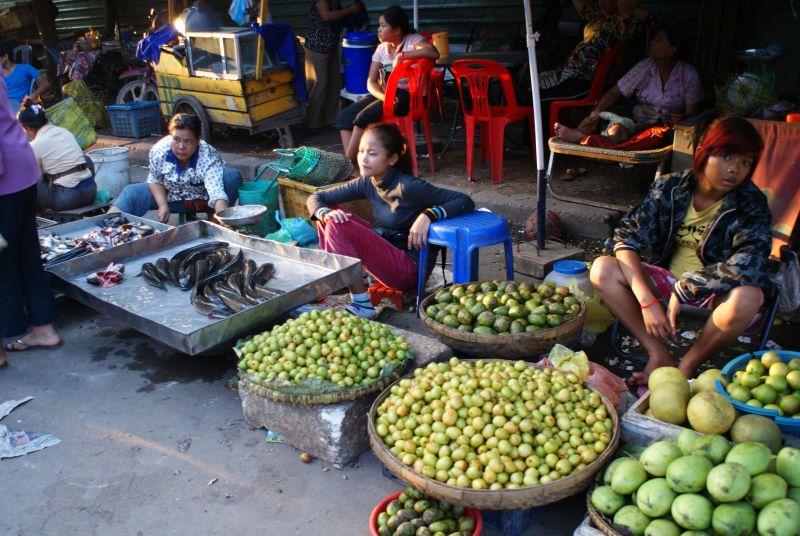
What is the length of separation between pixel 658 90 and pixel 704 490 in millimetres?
A: 4169

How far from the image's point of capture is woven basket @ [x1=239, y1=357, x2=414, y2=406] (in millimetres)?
3014

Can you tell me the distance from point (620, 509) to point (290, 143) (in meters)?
7.08

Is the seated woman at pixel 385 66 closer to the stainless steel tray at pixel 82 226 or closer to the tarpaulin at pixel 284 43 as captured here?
the tarpaulin at pixel 284 43

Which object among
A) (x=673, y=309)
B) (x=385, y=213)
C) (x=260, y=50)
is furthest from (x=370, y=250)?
(x=260, y=50)

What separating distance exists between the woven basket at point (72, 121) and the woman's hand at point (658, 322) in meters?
6.93

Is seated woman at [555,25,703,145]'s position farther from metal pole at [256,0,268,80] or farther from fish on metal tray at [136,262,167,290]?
metal pole at [256,0,268,80]

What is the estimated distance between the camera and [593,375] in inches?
123

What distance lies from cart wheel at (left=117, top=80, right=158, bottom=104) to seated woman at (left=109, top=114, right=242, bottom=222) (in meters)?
5.80

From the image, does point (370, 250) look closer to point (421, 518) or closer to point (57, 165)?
point (421, 518)

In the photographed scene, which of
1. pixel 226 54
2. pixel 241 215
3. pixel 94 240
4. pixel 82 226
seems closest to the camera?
pixel 94 240

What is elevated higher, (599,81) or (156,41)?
(156,41)

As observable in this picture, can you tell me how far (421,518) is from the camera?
Result: 2.54 meters

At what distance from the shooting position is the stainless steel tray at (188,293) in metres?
3.54

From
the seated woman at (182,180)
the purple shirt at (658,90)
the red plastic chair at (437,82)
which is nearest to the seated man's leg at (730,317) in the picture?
the purple shirt at (658,90)
